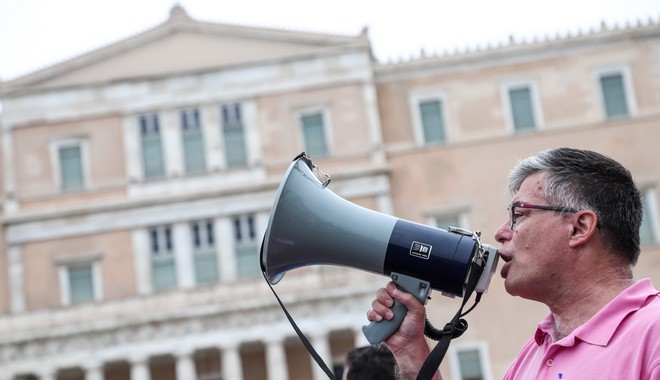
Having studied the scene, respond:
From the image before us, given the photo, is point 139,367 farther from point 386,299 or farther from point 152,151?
point 386,299

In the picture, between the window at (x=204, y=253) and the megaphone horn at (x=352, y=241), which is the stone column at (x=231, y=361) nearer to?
the window at (x=204, y=253)

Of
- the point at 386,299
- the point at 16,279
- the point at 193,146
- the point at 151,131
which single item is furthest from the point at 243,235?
the point at 386,299

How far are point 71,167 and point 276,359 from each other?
340 inches

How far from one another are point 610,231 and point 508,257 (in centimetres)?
33

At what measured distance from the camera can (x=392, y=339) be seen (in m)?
3.68

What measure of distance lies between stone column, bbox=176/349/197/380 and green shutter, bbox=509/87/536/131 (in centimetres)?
1168

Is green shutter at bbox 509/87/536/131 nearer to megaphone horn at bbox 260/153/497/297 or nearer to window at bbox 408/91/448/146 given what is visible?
window at bbox 408/91/448/146

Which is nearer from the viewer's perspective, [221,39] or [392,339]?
[392,339]

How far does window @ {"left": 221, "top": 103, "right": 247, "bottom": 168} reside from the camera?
109 ft

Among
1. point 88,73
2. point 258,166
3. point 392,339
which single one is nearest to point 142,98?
point 88,73

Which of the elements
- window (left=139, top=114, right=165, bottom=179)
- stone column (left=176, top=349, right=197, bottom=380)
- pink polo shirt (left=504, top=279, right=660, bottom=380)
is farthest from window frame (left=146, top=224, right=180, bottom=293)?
pink polo shirt (left=504, top=279, right=660, bottom=380)

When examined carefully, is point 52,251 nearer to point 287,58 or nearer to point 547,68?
point 287,58

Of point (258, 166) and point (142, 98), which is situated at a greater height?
point (142, 98)

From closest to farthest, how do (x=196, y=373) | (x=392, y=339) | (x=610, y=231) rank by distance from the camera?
(x=610, y=231) < (x=392, y=339) < (x=196, y=373)
